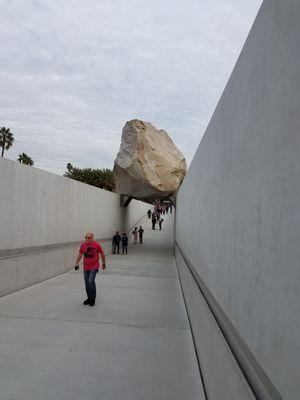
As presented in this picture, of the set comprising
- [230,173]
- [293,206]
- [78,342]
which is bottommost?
[78,342]

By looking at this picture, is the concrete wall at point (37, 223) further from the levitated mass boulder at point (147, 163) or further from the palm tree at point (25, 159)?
the palm tree at point (25, 159)

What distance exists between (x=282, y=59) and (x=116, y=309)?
25.8 ft

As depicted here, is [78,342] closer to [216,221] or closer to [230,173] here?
[216,221]

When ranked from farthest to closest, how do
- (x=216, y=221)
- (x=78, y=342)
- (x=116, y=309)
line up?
(x=116, y=309)
(x=78, y=342)
(x=216, y=221)

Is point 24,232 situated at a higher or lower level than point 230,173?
lower

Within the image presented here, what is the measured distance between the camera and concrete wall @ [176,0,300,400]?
6.69 feet

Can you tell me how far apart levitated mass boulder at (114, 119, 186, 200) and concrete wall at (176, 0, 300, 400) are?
64.1 ft

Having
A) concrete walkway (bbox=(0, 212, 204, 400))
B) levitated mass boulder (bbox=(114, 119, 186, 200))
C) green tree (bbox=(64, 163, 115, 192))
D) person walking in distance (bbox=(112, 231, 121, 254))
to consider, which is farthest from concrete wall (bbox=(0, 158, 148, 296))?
green tree (bbox=(64, 163, 115, 192))

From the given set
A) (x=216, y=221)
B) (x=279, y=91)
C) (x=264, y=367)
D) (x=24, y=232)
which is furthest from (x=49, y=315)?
(x=279, y=91)

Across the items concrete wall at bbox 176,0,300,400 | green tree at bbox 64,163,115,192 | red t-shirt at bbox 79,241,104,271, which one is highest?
green tree at bbox 64,163,115,192

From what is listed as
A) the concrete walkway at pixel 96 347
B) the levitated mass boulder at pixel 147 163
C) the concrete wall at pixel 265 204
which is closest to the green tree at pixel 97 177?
the levitated mass boulder at pixel 147 163

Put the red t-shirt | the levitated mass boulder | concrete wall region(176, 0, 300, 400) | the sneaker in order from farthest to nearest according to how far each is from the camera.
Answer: the levitated mass boulder → the sneaker → the red t-shirt → concrete wall region(176, 0, 300, 400)

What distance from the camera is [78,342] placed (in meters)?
6.79

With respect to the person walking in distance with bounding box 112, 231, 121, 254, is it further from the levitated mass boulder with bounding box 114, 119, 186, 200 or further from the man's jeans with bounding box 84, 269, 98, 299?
the man's jeans with bounding box 84, 269, 98, 299
